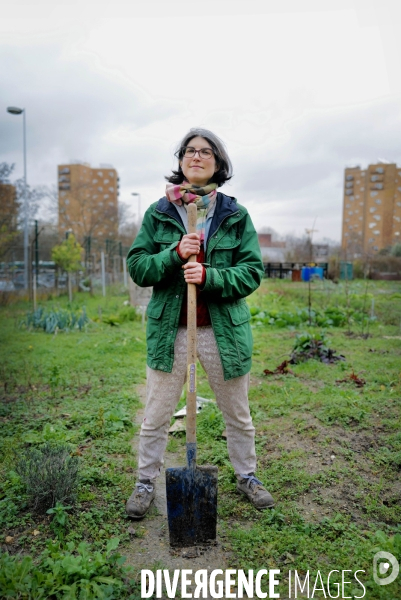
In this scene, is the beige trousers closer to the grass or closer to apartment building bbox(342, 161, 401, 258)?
the grass

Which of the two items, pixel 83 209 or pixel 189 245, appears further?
pixel 83 209

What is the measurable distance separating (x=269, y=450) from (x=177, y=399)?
3.89 feet

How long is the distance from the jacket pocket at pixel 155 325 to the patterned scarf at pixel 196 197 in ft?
1.42

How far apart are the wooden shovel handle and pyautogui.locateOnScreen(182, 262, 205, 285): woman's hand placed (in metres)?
0.03

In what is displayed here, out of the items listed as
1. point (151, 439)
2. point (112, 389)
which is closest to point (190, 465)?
point (151, 439)

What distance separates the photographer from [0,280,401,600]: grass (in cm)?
224

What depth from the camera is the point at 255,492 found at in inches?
103

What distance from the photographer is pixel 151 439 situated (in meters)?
2.56

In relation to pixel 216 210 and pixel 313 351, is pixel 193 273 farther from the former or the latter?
pixel 313 351

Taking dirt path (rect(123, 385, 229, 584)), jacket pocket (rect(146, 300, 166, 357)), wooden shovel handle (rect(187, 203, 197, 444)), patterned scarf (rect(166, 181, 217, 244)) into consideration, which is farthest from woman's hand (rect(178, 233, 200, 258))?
dirt path (rect(123, 385, 229, 584))

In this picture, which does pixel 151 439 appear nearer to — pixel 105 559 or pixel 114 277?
pixel 105 559

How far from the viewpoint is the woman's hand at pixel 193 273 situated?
7.52 ft

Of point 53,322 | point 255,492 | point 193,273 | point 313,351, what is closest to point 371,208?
point 313,351

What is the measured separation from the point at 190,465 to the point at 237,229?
1.30 m
